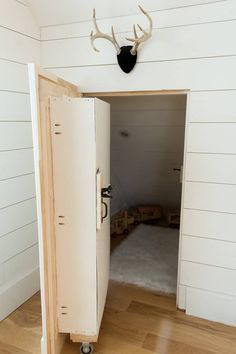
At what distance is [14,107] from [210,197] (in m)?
1.54

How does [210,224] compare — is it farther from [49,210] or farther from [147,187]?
[147,187]

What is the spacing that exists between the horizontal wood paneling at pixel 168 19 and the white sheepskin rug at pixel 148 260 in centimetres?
208

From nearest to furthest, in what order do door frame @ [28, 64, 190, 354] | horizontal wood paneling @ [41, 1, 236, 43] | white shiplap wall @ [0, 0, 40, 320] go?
door frame @ [28, 64, 190, 354] < horizontal wood paneling @ [41, 1, 236, 43] < white shiplap wall @ [0, 0, 40, 320]

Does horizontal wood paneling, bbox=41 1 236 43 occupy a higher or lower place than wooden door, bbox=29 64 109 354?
higher

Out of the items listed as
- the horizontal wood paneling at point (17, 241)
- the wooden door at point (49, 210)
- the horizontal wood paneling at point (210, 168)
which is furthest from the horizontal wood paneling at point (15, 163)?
the horizontal wood paneling at point (210, 168)

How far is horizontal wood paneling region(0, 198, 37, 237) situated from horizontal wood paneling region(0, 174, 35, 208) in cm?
4

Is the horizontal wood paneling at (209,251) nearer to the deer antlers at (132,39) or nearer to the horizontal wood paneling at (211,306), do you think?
the horizontal wood paneling at (211,306)

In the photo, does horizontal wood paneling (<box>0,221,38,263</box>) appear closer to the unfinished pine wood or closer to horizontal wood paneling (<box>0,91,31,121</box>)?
the unfinished pine wood

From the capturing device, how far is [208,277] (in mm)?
2021

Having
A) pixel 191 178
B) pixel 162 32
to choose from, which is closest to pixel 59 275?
pixel 191 178

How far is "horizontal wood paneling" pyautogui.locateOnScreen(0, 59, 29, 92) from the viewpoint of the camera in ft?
6.14

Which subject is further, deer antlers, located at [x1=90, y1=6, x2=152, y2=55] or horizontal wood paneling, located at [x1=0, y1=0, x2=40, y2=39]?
horizontal wood paneling, located at [x1=0, y1=0, x2=40, y2=39]

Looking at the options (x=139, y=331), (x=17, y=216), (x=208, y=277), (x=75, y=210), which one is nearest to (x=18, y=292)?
(x=17, y=216)

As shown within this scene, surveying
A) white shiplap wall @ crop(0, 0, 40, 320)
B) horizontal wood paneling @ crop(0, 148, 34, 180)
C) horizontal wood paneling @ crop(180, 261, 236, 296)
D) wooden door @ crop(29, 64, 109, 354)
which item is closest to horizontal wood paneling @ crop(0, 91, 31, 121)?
white shiplap wall @ crop(0, 0, 40, 320)
